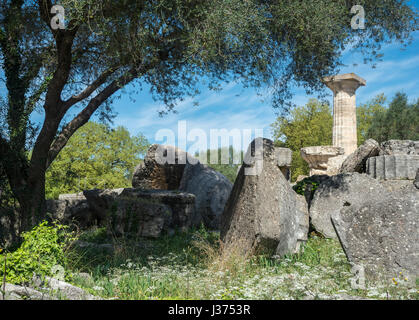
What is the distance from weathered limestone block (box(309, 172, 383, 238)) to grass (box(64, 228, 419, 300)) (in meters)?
1.13

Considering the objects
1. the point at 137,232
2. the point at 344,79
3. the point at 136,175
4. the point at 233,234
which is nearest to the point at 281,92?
the point at 233,234

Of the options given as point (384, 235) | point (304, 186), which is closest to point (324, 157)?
point (304, 186)

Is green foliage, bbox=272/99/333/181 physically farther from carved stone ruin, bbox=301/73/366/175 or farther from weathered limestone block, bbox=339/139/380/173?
weathered limestone block, bbox=339/139/380/173

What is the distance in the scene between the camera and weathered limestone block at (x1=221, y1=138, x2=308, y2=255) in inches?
274

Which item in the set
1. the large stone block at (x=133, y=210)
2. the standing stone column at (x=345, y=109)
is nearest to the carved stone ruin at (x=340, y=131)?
the standing stone column at (x=345, y=109)

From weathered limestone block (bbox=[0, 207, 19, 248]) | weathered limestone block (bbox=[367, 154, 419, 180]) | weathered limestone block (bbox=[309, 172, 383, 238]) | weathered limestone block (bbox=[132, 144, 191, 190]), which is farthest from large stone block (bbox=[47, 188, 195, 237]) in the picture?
weathered limestone block (bbox=[367, 154, 419, 180])

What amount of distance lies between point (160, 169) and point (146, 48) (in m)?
10.4

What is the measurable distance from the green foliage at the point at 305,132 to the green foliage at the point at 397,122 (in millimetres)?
3951

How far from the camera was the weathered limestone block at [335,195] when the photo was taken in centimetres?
960

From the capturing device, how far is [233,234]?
7500mm

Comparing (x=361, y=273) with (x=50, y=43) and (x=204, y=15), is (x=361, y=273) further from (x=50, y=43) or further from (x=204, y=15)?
(x=50, y=43)

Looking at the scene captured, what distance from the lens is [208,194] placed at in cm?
1485

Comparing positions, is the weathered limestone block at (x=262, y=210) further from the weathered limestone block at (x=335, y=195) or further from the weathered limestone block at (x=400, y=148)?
the weathered limestone block at (x=400, y=148)

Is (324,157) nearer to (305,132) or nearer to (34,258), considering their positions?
(305,132)
